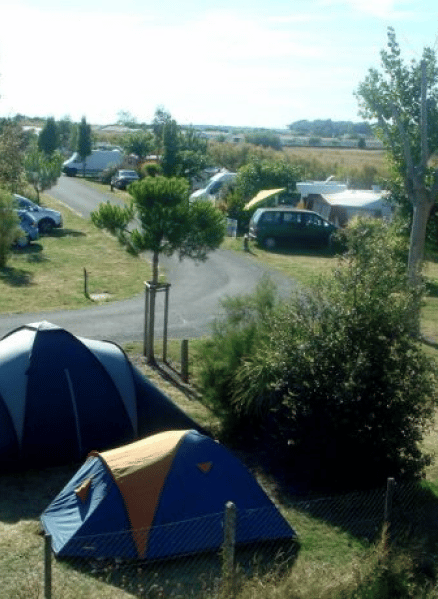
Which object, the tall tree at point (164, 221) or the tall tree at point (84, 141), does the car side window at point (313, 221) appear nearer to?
the tall tree at point (164, 221)

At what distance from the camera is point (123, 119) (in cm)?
10494

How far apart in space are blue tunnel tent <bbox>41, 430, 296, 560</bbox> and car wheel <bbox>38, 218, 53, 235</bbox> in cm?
2512

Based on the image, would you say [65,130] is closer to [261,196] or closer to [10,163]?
[10,163]

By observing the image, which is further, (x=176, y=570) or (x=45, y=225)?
(x=45, y=225)

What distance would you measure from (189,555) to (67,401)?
3.52m

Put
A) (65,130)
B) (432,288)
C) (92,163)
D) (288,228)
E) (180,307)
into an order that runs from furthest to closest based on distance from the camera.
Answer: (65,130), (92,163), (288,228), (432,288), (180,307)

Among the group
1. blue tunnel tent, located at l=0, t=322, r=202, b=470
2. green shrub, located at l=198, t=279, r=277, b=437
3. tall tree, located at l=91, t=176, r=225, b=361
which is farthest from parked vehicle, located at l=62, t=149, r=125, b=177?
blue tunnel tent, located at l=0, t=322, r=202, b=470

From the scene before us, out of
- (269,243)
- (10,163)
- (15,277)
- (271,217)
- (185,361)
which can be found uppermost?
(10,163)

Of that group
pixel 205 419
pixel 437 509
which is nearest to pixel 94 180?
pixel 205 419

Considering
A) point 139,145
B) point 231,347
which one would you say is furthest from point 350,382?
point 139,145

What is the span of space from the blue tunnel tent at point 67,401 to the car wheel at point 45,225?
21931 mm

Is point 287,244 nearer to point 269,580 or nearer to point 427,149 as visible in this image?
point 427,149

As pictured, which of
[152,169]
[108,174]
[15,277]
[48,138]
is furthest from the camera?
[48,138]

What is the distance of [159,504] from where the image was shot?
9250 millimetres
